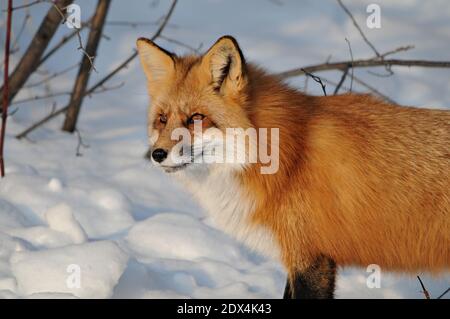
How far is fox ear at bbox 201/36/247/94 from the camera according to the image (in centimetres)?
300

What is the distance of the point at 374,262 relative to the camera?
320 cm

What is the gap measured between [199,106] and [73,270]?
102cm

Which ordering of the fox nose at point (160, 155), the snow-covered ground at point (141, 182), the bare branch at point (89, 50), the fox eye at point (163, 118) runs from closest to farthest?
the fox nose at point (160, 155)
the fox eye at point (163, 118)
the snow-covered ground at point (141, 182)
the bare branch at point (89, 50)

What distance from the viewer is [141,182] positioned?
511 centimetres

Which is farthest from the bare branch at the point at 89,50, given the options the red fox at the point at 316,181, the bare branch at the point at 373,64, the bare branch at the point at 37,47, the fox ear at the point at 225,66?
the fox ear at the point at 225,66

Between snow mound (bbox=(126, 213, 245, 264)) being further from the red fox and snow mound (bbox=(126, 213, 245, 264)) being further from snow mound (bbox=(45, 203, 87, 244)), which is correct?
the red fox

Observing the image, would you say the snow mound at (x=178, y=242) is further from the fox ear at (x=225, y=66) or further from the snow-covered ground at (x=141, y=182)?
the fox ear at (x=225, y=66)

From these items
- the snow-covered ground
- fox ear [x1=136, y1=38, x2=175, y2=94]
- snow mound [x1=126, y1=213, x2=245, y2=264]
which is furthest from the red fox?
snow mound [x1=126, y1=213, x2=245, y2=264]

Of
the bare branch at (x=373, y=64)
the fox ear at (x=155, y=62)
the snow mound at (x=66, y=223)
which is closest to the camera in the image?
the fox ear at (x=155, y=62)

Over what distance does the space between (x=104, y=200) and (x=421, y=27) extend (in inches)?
196

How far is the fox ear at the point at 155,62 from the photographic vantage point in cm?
330

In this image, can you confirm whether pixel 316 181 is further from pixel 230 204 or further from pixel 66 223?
pixel 66 223

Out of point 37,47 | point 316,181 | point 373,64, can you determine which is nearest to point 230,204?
point 316,181

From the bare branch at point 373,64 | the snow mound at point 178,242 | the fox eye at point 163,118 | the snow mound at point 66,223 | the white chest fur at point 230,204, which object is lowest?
the snow mound at point 178,242
